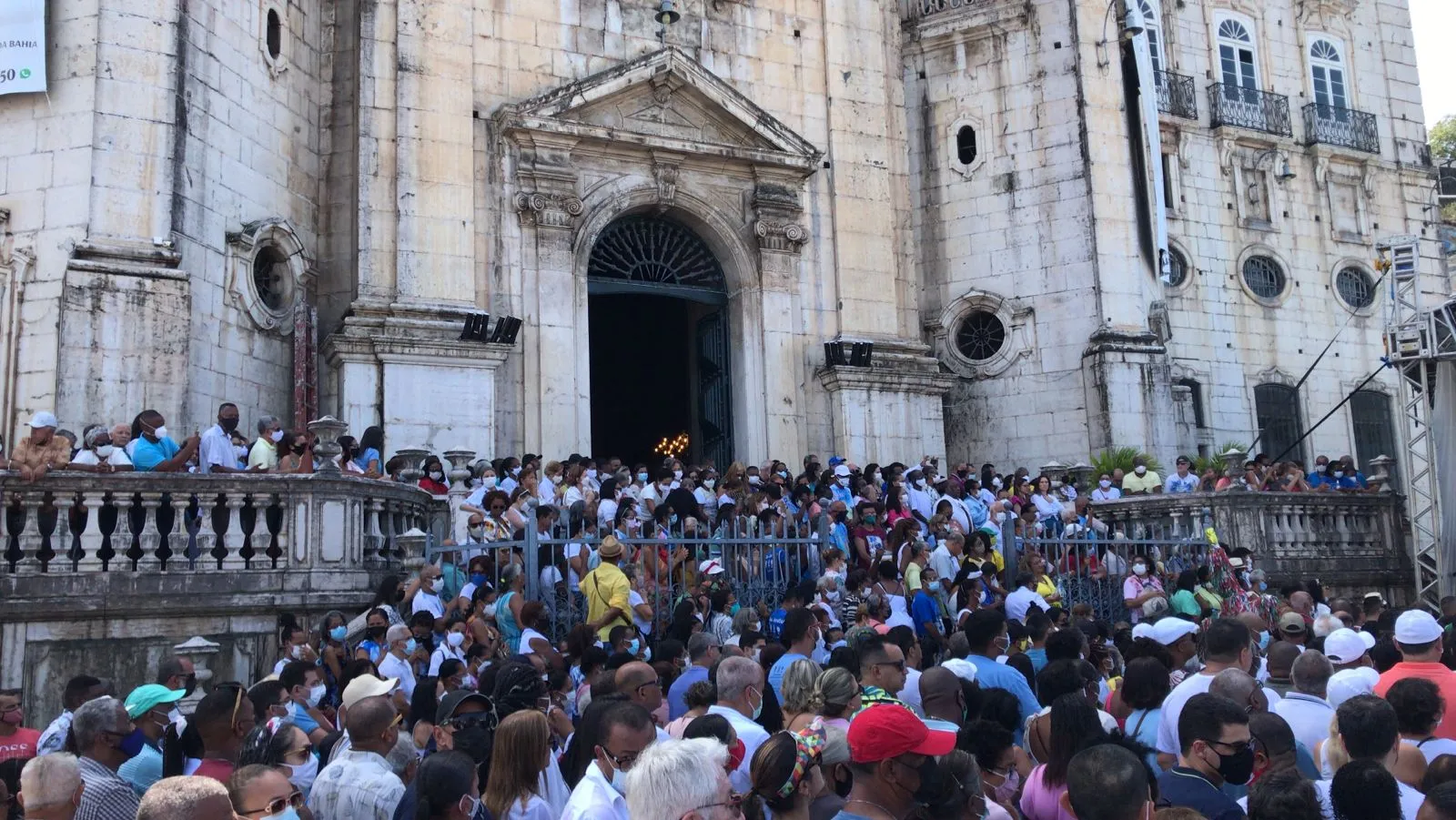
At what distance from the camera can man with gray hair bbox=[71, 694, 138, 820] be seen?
20.1 ft

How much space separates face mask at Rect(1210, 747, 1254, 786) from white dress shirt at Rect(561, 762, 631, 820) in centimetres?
236

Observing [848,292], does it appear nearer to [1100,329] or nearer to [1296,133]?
[1100,329]

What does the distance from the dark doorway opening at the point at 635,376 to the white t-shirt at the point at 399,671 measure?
15531mm

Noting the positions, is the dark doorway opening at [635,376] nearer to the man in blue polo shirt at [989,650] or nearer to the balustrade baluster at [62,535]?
the balustrade baluster at [62,535]

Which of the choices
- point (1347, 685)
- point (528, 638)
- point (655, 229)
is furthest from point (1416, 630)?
point (655, 229)

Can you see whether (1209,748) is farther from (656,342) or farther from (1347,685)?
(656,342)

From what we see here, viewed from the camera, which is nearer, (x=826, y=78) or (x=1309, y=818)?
(x=1309, y=818)

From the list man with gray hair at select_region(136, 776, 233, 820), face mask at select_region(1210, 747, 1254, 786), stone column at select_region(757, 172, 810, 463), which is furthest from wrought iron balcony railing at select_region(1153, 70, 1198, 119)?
man with gray hair at select_region(136, 776, 233, 820)

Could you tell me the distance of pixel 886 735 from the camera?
518 cm

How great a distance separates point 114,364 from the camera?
52.2ft

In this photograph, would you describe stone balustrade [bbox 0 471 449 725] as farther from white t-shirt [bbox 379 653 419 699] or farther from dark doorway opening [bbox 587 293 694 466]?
dark doorway opening [bbox 587 293 694 466]

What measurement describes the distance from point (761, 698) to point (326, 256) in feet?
46.3

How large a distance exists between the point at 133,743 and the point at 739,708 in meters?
3.07

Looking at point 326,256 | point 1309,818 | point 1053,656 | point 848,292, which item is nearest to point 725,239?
point 848,292
